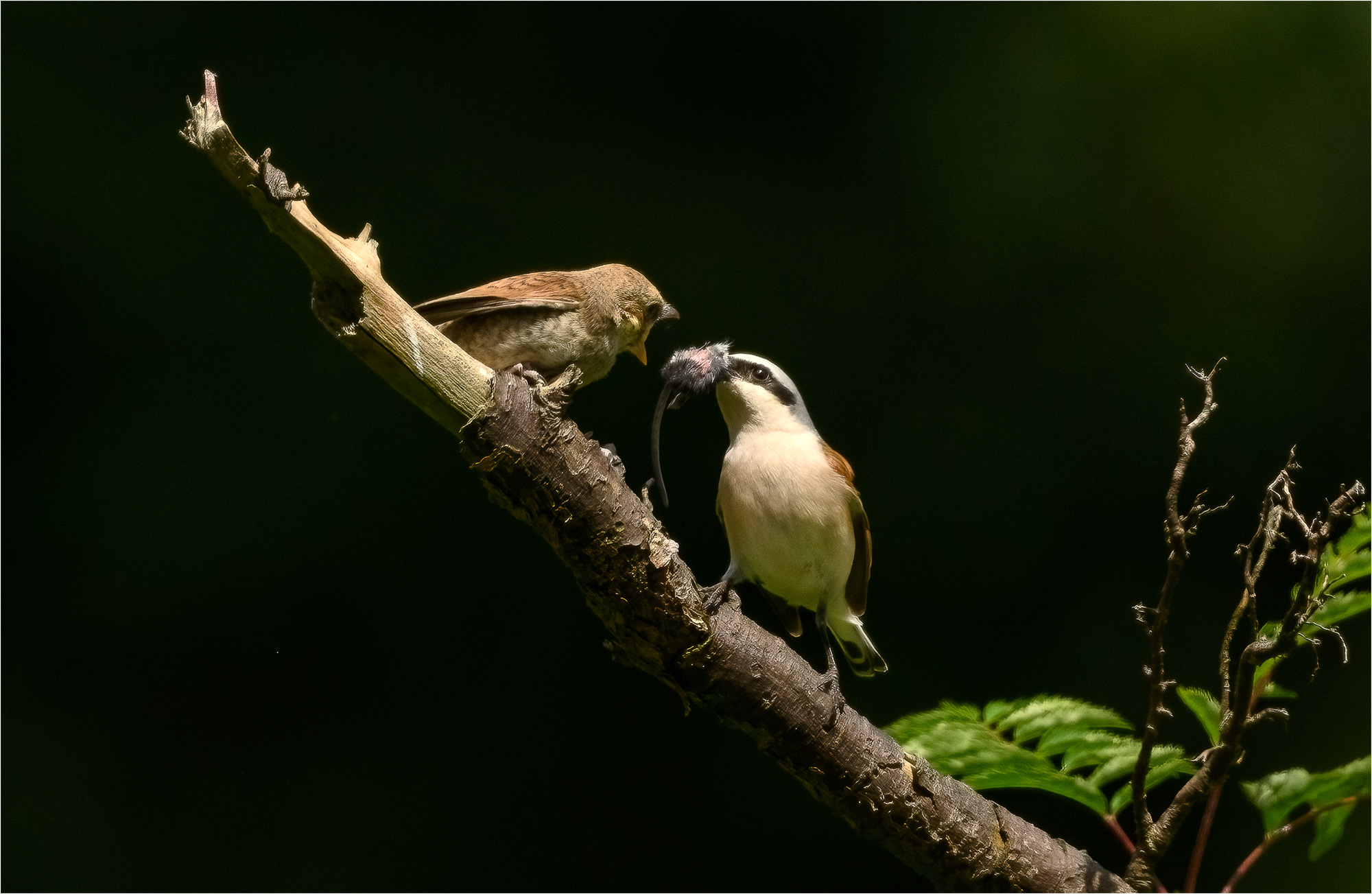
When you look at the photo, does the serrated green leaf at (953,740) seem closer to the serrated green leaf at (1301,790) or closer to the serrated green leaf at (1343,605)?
the serrated green leaf at (1301,790)

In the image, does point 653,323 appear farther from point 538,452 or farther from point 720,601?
point 538,452

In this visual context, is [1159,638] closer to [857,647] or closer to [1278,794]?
[1278,794]

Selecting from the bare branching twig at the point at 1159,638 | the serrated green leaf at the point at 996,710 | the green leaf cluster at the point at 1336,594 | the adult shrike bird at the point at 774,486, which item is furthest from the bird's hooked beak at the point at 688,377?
the green leaf cluster at the point at 1336,594

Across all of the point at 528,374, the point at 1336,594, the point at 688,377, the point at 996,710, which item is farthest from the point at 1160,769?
the point at 528,374

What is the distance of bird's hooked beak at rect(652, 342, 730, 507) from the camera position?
76.5 inches

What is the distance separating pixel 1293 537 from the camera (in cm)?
339

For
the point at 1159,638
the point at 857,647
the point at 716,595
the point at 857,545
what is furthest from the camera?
the point at 857,647

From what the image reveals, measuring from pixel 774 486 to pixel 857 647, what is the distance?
0.61 meters

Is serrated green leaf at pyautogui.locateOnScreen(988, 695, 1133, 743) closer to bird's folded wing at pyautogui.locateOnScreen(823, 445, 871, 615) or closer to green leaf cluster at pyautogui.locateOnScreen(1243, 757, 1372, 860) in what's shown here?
green leaf cluster at pyautogui.locateOnScreen(1243, 757, 1372, 860)

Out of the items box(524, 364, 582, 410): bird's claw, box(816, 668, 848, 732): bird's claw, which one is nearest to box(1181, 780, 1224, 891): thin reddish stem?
box(816, 668, 848, 732): bird's claw

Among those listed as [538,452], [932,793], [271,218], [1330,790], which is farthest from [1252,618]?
[271,218]

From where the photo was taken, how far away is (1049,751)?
5.12 ft

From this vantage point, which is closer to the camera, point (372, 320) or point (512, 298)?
point (372, 320)

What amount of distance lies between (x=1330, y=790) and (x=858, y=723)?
64 cm
